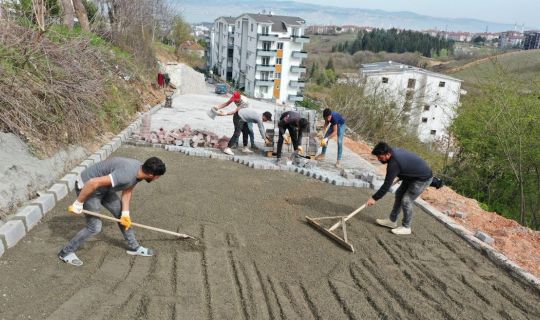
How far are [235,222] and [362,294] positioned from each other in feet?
6.97

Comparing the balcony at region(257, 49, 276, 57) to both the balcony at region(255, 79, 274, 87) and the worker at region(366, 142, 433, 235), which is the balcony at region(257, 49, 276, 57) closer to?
the balcony at region(255, 79, 274, 87)

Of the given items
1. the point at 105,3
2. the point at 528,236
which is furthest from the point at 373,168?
the point at 105,3

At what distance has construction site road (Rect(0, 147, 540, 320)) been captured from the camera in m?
3.59

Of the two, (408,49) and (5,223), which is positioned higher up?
(408,49)

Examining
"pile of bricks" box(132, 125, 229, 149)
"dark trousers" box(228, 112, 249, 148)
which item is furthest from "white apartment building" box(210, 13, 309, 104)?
"dark trousers" box(228, 112, 249, 148)

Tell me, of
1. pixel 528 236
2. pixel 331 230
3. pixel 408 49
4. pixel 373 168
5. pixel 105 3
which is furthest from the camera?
pixel 408 49

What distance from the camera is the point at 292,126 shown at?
26.5 ft

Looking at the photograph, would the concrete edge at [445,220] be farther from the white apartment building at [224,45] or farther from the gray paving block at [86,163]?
the white apartment building at [224,45]

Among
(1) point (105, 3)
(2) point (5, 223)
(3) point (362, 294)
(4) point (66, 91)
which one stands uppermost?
(1) point (105, 3)

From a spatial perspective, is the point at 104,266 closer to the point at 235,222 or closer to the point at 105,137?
the point at 235,222

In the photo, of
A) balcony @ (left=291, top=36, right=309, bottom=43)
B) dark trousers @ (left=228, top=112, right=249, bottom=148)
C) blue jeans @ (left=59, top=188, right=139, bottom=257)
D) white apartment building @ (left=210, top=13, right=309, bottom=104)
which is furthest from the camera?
balcony @ (left=291, top=36, right=309, bottom=43)

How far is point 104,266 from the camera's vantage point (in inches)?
161

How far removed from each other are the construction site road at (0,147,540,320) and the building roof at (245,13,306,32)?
40456 mm

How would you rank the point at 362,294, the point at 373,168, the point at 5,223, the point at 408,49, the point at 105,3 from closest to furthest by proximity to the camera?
the point at 362,294, the point at 5,223, the point at 373,168, the point at 105,3, the point at 408,49
